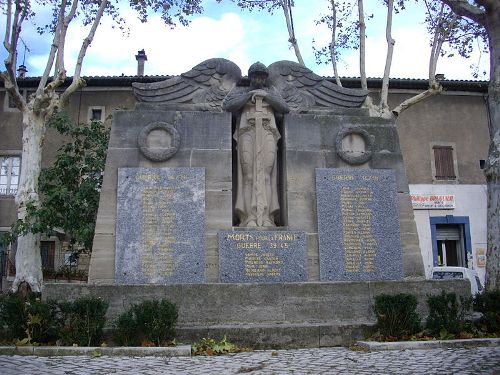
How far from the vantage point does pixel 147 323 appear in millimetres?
7301

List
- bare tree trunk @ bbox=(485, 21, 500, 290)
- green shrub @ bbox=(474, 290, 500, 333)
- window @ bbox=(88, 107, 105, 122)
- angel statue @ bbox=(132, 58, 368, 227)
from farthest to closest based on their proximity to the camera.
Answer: window @ bbox=(88, 107, 105, 122) < bare tree trunk @ bbox=(485, 21, 500, 290) < angel statue @ bbox=(132, 58, 368, 227) < green shrub @ bbox=(474, 290, 500, 333)

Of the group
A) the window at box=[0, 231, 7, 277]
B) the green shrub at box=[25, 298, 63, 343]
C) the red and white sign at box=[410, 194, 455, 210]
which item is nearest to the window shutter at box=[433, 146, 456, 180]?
the red and white sign at box=[410, 194, 455, 210]

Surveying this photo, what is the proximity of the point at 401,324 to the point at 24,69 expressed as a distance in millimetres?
26281

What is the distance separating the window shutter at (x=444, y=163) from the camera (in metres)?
26.9

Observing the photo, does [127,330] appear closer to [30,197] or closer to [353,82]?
[30,197]

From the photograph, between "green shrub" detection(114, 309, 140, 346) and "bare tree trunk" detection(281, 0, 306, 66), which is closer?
"green shrub" detection(114, 309, 140, 346)

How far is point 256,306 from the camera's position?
8344 millimetres

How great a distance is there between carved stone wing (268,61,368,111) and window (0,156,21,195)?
19.2 m

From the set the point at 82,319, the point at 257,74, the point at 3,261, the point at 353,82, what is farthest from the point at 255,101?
the point at 3,261

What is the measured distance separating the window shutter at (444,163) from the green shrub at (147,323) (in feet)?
72.7

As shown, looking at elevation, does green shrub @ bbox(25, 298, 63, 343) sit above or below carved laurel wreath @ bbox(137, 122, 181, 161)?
below

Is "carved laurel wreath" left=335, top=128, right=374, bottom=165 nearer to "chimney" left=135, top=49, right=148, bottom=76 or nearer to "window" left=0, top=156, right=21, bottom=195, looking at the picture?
"window" left=0, top=156, right=21, bottom=195

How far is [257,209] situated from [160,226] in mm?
1695

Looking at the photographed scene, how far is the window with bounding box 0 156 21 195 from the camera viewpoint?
84.3 feet
